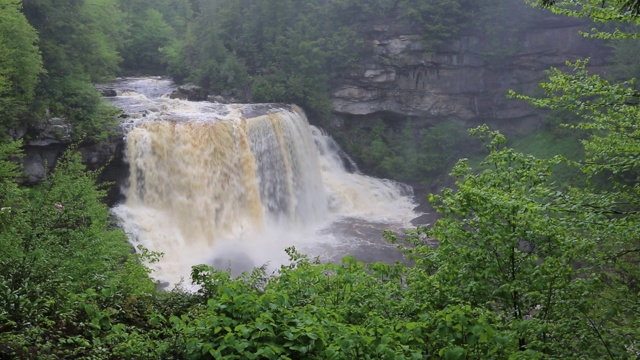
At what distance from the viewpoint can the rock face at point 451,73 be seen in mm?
29609

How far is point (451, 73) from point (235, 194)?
1501 centimetres

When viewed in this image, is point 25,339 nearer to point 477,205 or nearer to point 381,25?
point 477,205

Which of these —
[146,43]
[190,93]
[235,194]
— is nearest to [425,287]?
[235,194]

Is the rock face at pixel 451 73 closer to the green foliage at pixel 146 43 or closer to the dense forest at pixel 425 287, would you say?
the green foliage at pixel 146 43

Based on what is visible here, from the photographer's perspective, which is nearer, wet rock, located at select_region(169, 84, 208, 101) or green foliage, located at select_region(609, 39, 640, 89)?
green foliage, located at select_region(609, 39, 640, 89)

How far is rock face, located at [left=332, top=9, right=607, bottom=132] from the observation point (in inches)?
1166

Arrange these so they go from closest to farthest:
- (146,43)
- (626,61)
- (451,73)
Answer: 1. (626,61)
2. (451,73)
3. (146,43)

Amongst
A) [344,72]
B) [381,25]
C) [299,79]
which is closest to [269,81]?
[299,79]

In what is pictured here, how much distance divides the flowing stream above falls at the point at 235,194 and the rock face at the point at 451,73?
17.8ft

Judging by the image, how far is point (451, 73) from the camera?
1191 inches

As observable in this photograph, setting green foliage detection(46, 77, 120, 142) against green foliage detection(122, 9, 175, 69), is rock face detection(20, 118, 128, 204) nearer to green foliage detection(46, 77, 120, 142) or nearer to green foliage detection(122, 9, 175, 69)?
green foliage detection(46, 77, 120, 142)

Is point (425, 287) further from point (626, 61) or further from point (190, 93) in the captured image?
point (190, 93)

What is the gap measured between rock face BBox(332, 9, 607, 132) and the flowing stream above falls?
17.8 ft

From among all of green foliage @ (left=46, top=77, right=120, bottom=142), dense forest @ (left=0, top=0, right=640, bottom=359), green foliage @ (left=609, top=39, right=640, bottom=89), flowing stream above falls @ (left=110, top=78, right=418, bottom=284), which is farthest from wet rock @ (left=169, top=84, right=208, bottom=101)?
green foliage @ (left=609, top=39, right=640, bottom=89)
